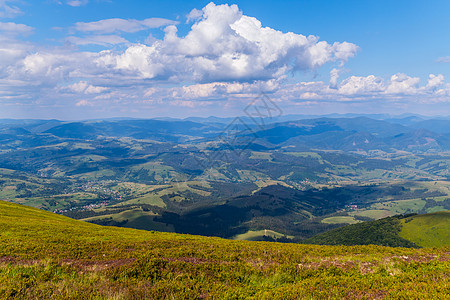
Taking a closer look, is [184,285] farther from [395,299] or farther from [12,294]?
[395,299]

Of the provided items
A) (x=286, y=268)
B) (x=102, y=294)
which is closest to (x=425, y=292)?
(x=286, y=268)

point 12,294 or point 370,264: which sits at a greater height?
point 12,294

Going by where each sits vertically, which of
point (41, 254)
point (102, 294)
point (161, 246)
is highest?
point (102, 294)

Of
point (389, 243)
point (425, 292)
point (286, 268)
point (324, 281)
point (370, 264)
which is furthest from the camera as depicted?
point (389, 243)

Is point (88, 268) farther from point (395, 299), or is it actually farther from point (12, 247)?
point (395, 299)

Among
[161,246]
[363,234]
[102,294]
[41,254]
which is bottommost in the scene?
[363,234]

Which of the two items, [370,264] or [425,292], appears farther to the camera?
[370,264]

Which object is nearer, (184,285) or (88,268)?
(184,285)

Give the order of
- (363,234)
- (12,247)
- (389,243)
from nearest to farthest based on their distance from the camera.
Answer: (12,247) < (389,243) < (363,234)

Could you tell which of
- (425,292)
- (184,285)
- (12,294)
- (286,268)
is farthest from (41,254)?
(425,292)
